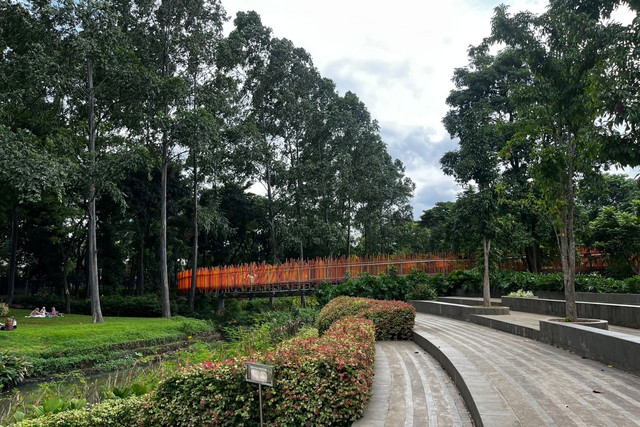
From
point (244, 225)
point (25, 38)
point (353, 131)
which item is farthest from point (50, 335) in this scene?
point (353, 131)

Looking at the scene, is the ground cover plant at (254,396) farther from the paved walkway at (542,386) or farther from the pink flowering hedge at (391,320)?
the pink flowering hedge at (391,320)

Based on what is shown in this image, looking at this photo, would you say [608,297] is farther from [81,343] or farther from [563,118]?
[81,343]

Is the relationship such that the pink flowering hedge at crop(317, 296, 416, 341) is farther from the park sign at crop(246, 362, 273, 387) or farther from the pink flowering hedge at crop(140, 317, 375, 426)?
the park sign at crop(246, 362, 273, 387)

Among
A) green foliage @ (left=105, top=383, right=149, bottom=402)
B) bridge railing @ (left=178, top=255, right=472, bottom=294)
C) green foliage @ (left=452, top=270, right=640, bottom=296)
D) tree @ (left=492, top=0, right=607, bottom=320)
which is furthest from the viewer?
bridge railing @ (left=178, top=255, right=472, bottom=294)

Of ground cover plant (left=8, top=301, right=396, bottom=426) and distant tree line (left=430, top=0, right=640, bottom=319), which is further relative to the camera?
distant tree line (left=430, top=0, right=640, bottom=319)

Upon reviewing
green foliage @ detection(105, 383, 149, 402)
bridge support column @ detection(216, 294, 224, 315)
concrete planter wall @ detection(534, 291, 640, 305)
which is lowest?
bridge support column @ detection(216, 294, 224, 315)

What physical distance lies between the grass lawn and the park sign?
1191 cm

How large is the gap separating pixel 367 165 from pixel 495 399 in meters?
32.2

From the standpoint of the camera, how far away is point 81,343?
15.0m

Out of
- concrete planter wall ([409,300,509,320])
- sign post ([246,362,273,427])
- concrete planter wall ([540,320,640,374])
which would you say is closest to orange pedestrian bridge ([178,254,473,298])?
concrete planter wall ([409,300,509,320])

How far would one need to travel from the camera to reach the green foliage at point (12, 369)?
38.4 feet

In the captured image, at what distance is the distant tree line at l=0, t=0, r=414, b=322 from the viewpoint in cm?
1792

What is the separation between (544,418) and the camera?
12.0 ft

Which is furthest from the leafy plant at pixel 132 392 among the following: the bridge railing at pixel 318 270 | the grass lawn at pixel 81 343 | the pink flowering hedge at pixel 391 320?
the bridge railing at pixel 318 270
